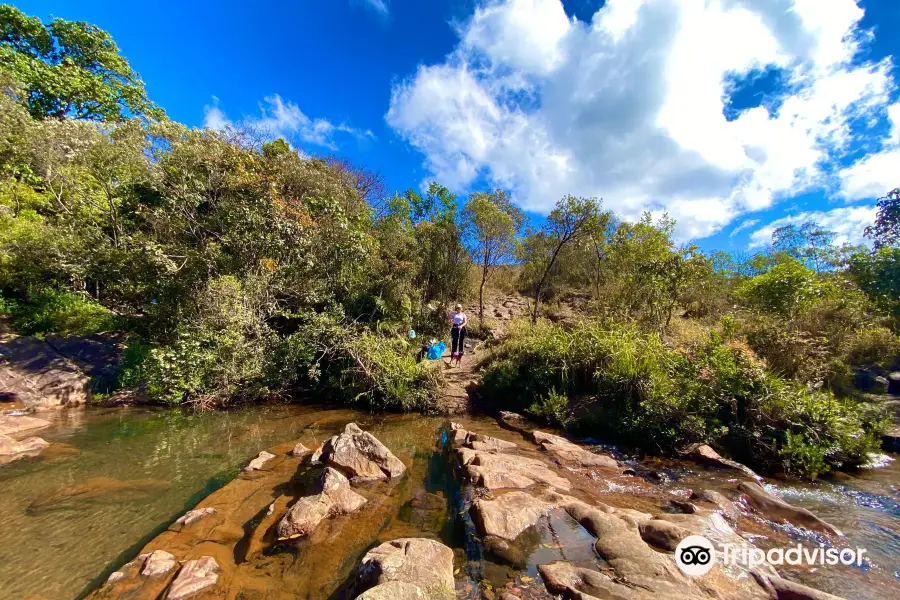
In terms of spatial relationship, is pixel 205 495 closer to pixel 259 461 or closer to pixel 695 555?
pixel 259 461

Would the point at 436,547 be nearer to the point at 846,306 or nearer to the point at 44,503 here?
the point at 44,503

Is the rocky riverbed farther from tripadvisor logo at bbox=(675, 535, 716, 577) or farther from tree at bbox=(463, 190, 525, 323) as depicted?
tree at bbox=(463, 190, 525, 323)

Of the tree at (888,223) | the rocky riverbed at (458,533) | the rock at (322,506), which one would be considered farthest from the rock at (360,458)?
the tree at (888,223)

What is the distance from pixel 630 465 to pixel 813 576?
10.9 ft

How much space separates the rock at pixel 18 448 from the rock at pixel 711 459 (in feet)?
42.4

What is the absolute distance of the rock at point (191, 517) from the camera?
15.6 ft

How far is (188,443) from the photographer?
8055 millimetres

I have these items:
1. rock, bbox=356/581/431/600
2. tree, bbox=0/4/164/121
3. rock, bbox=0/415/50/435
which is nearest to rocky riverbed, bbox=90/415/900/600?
rock, bbox=356/581/431/600

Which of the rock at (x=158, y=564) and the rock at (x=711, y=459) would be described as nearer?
the rock at (x=158, y=564)

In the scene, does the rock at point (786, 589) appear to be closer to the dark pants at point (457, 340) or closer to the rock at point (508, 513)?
the rock at point (508, 513)

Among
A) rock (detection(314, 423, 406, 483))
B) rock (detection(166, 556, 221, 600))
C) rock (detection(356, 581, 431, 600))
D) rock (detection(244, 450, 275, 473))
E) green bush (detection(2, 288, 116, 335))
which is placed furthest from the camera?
green bush (detection(2, 288, 116, 335))

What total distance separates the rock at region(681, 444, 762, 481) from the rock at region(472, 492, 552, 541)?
13.6 ft

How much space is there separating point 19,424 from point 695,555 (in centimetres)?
1323

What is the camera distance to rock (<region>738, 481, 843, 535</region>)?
16.2 feet
